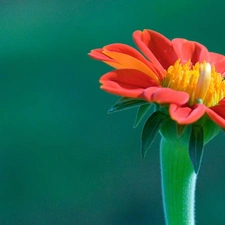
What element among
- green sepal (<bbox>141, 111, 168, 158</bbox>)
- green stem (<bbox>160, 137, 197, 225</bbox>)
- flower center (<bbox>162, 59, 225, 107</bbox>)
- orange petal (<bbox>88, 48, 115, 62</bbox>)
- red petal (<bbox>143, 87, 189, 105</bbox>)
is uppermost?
orange petal (<bbox>88, 48, 115, 62</bbox>)

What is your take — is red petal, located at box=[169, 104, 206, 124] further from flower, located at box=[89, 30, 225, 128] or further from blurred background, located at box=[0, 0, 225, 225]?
blurred background, located at box=[0, 0, 225, 225]

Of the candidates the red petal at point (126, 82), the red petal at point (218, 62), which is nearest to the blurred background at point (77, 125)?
the red petal at point (218, 62)

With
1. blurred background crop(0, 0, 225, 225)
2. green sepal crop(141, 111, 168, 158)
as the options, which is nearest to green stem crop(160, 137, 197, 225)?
green sepal crop(141, 111, 168, 158)

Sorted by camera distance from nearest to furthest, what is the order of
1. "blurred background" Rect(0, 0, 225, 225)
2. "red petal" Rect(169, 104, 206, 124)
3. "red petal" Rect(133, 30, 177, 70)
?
1. "red petal" Rect(169, 104, 206, 124)
2. "red petal" Rect(133, 30, 177, 70)
3. "blurred background" Rect(0, 0, 225, 225)

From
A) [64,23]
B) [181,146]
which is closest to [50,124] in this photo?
[64,23]

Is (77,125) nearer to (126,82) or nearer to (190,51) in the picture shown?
(190,51)

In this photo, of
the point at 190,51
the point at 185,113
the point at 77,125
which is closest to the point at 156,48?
the point at 190,51
